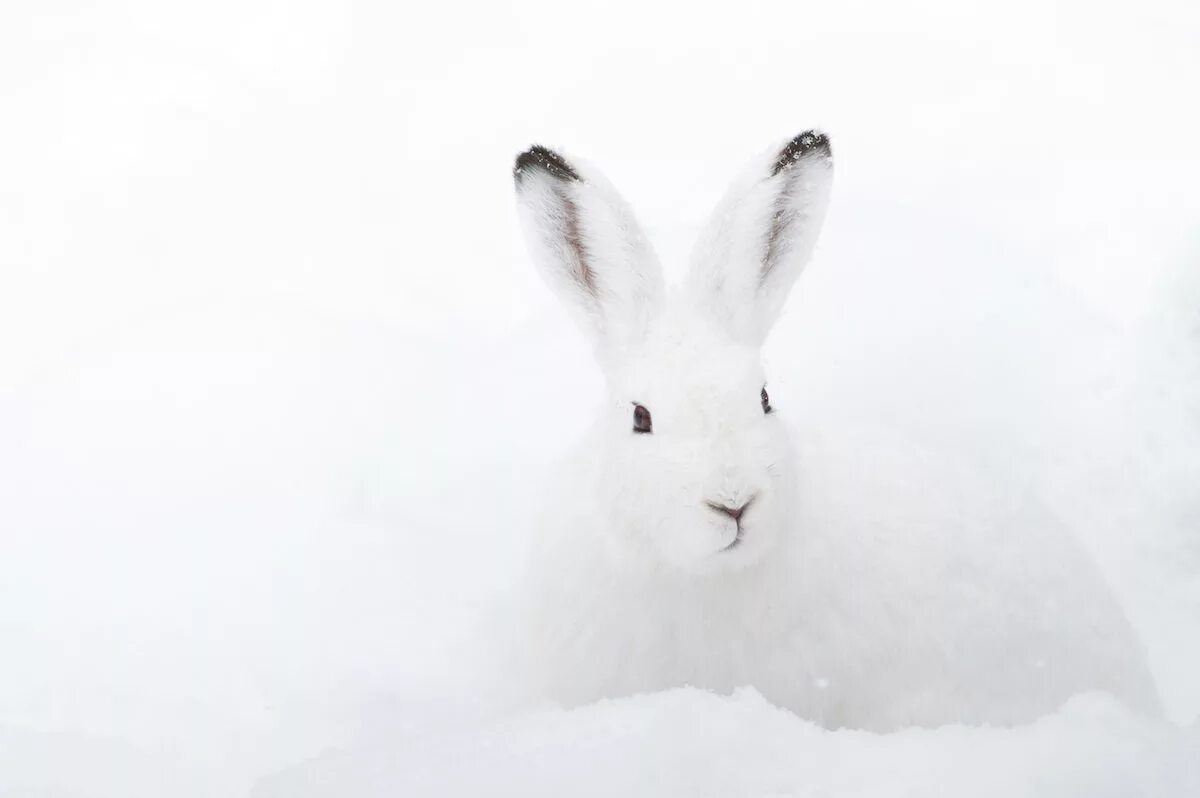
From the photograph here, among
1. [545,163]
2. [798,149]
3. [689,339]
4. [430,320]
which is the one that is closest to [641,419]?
[689,339]

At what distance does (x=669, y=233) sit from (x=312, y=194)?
1.77 metres

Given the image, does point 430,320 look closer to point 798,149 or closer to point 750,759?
point 798,149

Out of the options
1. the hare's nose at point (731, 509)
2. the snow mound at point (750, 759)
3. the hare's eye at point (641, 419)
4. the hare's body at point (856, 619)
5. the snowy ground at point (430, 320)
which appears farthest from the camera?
the snowy ground at point (430, 320)

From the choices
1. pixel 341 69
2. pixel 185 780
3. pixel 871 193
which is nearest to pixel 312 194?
pixel 341 69

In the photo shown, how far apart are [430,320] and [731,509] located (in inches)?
104

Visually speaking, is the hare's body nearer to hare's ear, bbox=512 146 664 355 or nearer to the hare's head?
the hare's head

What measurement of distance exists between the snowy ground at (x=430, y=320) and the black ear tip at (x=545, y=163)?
123 cm

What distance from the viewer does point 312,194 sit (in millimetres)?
4848

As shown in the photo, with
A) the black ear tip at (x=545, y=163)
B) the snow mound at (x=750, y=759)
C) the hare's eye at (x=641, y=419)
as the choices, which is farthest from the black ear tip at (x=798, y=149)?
the snow mound at (x=750, y=759)

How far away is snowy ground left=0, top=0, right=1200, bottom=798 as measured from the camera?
3.05m

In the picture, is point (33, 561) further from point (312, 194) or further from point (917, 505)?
point (917, 505)

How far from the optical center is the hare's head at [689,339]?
2303 mm

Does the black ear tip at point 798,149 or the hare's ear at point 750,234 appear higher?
the black ear tip at point 798,149

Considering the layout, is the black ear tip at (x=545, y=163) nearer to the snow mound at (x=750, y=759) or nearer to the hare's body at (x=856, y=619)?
the hare's body at (x=856, y=619)
